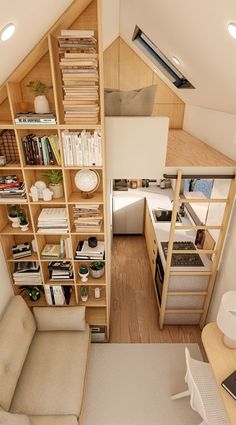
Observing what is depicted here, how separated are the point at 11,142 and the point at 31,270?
4.21ft

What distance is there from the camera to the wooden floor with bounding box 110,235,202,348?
10.1 feet

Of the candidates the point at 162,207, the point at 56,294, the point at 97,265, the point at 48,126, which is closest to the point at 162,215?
→ the point at 162,207

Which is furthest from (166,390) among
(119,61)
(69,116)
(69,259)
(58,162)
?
(119,61)

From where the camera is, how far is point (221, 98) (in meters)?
2.13

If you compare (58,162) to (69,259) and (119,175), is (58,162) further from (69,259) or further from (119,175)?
(69,259)

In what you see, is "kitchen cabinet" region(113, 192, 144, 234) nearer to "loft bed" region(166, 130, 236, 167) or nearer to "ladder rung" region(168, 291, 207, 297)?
"loft bed" region(166, 130, 236, 167)

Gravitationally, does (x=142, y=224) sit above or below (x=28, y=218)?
below

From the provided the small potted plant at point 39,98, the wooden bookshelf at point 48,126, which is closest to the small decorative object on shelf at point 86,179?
the wooden bookshelf at point 48,126

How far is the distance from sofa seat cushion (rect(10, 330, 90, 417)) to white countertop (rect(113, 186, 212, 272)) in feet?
4.30

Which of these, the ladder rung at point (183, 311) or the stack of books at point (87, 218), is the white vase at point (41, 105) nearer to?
the stack of books at point (87, 218)

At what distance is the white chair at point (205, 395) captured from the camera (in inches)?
73.2

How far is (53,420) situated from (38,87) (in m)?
2.60

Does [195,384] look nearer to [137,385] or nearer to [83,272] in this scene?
[137,385]

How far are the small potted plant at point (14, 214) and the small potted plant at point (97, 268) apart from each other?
0.86m
